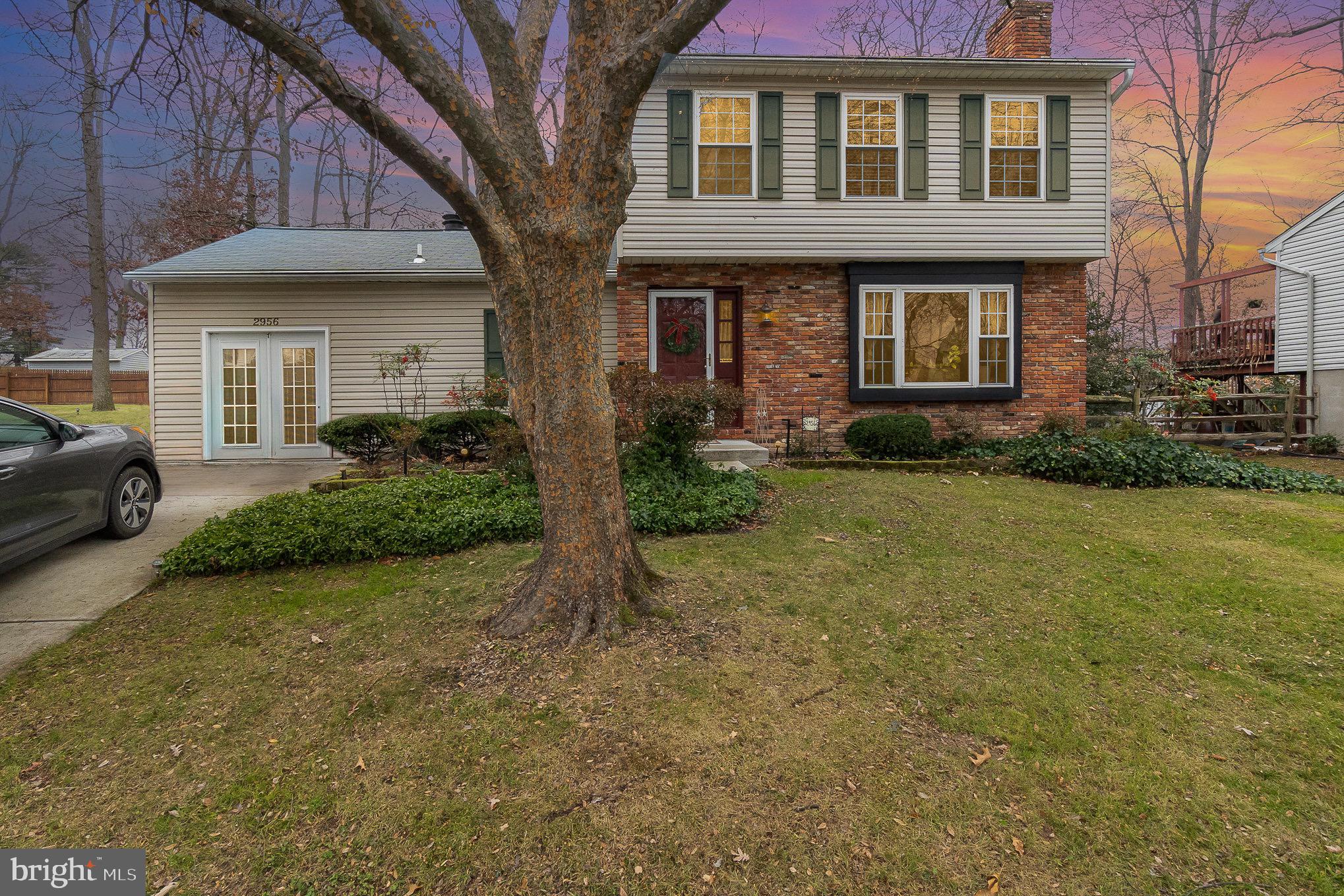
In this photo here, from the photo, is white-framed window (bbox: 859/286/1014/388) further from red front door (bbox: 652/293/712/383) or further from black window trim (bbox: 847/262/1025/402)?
red front door (bbox: 652/293/712/383)

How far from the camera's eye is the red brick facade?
1062 cm

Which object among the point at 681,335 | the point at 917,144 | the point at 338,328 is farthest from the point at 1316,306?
the point at 338,328

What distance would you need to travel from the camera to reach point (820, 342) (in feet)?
35.5

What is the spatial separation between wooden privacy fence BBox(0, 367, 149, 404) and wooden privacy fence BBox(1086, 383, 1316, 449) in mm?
27708

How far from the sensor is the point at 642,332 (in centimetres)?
1055

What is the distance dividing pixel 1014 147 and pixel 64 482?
13090mm

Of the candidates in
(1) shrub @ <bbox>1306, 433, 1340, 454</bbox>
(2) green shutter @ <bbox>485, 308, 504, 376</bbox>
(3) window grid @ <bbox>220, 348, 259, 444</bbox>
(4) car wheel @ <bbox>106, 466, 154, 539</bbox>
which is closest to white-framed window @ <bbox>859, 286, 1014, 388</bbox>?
(2) green shutter @ <bbox>485, 308, 504, 376</bbox>

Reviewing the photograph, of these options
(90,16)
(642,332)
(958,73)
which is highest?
(958,73)

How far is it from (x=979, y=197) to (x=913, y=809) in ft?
35.1

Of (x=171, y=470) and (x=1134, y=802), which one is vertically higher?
(x=171, y=470)

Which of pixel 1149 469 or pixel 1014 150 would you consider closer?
pixel 1149 469

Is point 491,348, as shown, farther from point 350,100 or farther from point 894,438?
point 350,100

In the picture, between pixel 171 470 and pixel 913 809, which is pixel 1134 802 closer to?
pixel 913 809

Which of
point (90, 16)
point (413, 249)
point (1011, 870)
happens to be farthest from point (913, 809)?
point (413, 249)
